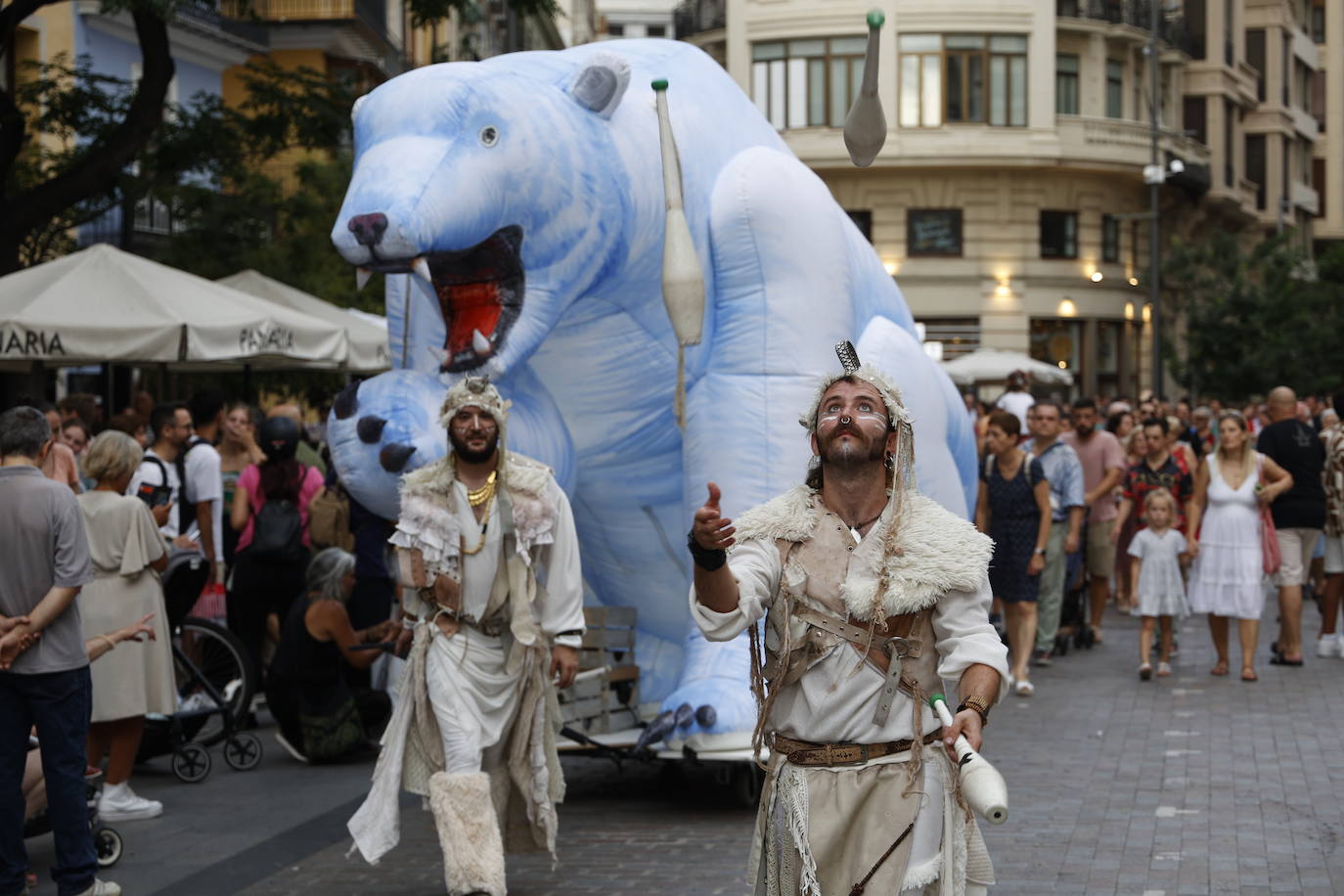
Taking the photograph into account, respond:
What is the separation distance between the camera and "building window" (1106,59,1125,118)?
39719 mm

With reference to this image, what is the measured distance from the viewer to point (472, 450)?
23.0ft

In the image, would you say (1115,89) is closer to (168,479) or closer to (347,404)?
(168,479)

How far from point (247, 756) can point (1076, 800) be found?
400cm

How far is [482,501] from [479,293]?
1.16m

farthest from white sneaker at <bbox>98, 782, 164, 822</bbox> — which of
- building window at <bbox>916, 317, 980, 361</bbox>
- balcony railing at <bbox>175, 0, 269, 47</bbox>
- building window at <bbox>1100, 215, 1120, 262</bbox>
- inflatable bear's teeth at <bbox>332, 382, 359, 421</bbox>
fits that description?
building window at <bbox>1100, 215, 1120, 262</bbox>

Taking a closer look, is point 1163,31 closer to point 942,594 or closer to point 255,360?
point 255,360

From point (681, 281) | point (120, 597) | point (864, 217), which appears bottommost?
point (120, 597)

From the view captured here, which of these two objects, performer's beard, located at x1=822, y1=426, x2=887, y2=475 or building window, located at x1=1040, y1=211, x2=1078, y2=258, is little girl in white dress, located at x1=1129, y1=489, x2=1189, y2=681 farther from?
building window, located at x1=1040, y1=211, x2=1078, y2=258

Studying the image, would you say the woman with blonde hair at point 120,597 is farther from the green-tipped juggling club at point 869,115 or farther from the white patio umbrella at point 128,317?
the green-tipped juggling club at point 869,115

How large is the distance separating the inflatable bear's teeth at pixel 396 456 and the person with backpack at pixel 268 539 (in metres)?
3.17

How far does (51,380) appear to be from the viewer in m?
19.3

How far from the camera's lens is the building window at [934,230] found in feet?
127

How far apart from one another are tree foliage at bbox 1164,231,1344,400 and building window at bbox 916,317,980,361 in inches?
145

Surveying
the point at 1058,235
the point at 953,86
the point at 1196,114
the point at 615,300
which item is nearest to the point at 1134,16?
the point at 1058,235
